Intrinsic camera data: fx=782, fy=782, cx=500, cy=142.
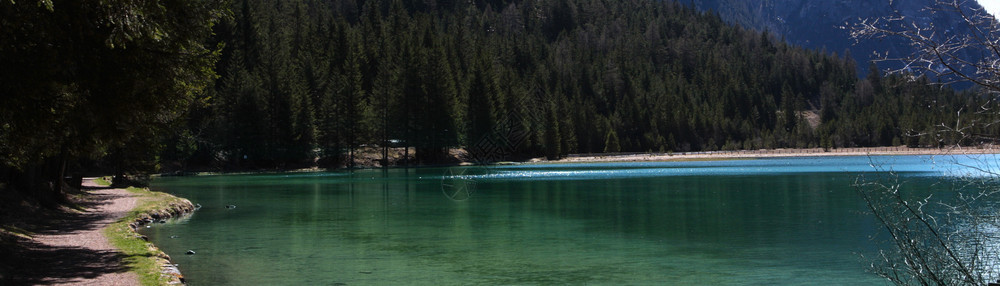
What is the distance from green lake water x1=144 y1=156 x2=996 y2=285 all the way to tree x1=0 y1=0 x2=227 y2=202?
13.7ft

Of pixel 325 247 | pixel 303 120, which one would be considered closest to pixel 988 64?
pixel 325 247

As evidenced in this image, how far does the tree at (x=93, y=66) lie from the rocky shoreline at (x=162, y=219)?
3.08 meters

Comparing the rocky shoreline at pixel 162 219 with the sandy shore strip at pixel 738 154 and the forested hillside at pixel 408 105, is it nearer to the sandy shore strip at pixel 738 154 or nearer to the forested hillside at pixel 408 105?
the forested hillside at pixel 408 105

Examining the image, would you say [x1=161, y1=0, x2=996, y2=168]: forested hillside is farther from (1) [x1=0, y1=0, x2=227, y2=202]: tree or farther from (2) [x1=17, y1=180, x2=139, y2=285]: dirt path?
(1) [x1=0, y1=0, x2=227, y2=202]: tree

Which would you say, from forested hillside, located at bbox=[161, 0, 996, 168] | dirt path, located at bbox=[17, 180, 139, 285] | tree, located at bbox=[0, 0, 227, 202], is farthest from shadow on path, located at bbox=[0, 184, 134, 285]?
forested hillside, located at bbox=[161, 0, 996, 168]

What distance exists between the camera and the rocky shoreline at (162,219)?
1647 cm

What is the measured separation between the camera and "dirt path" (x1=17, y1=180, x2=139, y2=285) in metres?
14.8

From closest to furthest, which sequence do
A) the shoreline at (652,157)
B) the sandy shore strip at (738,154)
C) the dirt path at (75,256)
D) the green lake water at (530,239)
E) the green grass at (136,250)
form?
the dirt path at (75,256) → the green grass at (136,250) → the green lake water at (530,239) → the shoreline at (652,157) → the sandy shore strip at (738,154)

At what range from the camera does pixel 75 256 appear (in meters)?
17.5

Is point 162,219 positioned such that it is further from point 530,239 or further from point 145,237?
point 530,239

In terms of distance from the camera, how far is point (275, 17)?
468 ft

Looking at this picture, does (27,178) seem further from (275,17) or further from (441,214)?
(275,17)

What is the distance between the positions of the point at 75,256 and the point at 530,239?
44.0 feet

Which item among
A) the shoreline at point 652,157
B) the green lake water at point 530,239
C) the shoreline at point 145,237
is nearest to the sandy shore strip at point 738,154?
the shoreline at point 652,157
